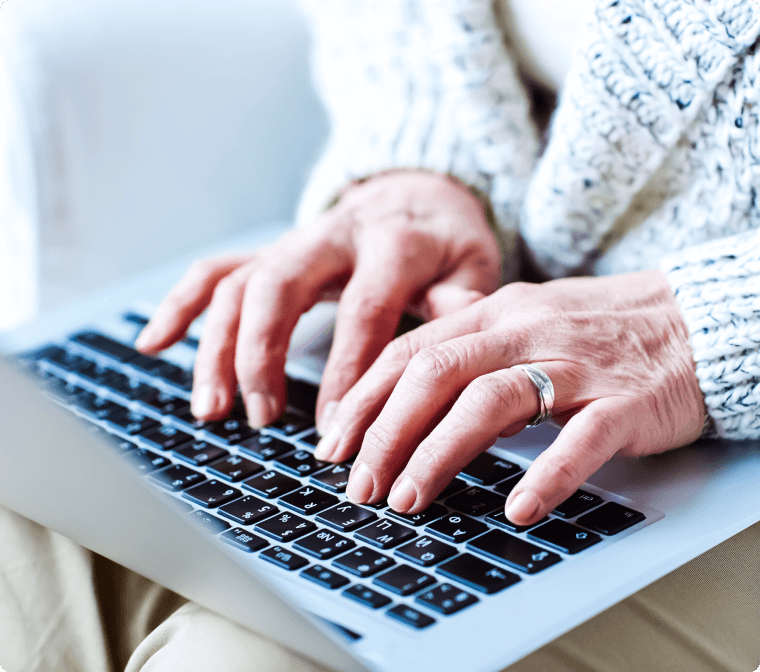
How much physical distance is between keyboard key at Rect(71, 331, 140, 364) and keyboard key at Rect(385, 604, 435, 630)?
0.40 meters

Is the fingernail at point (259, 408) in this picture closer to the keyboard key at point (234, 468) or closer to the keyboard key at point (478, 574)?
the keyboard key at point (234, 468)

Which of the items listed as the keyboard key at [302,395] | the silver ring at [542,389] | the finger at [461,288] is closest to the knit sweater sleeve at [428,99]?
the finger at [461,288]

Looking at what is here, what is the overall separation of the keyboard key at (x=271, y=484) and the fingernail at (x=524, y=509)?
129 mm

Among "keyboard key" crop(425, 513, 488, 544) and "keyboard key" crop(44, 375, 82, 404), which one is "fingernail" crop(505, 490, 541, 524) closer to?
"keyboard key" crop(425, 513, 488, 544)

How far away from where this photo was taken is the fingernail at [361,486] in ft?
1.40

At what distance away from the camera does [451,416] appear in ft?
1.40

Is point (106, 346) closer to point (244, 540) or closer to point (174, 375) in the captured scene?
point (174, 375)

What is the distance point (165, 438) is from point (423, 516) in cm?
21

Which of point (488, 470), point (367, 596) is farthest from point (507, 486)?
point (367, 596)

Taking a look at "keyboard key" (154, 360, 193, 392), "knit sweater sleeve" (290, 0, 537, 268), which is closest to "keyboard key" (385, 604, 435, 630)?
"keyboard key" (154, 360, 193, 392)

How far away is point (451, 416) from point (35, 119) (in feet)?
2.24

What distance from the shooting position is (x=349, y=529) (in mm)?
402

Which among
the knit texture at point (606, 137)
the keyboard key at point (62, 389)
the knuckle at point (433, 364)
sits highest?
the knit texture at point (606, 137)

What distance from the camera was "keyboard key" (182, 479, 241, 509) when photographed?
44 centimetres
